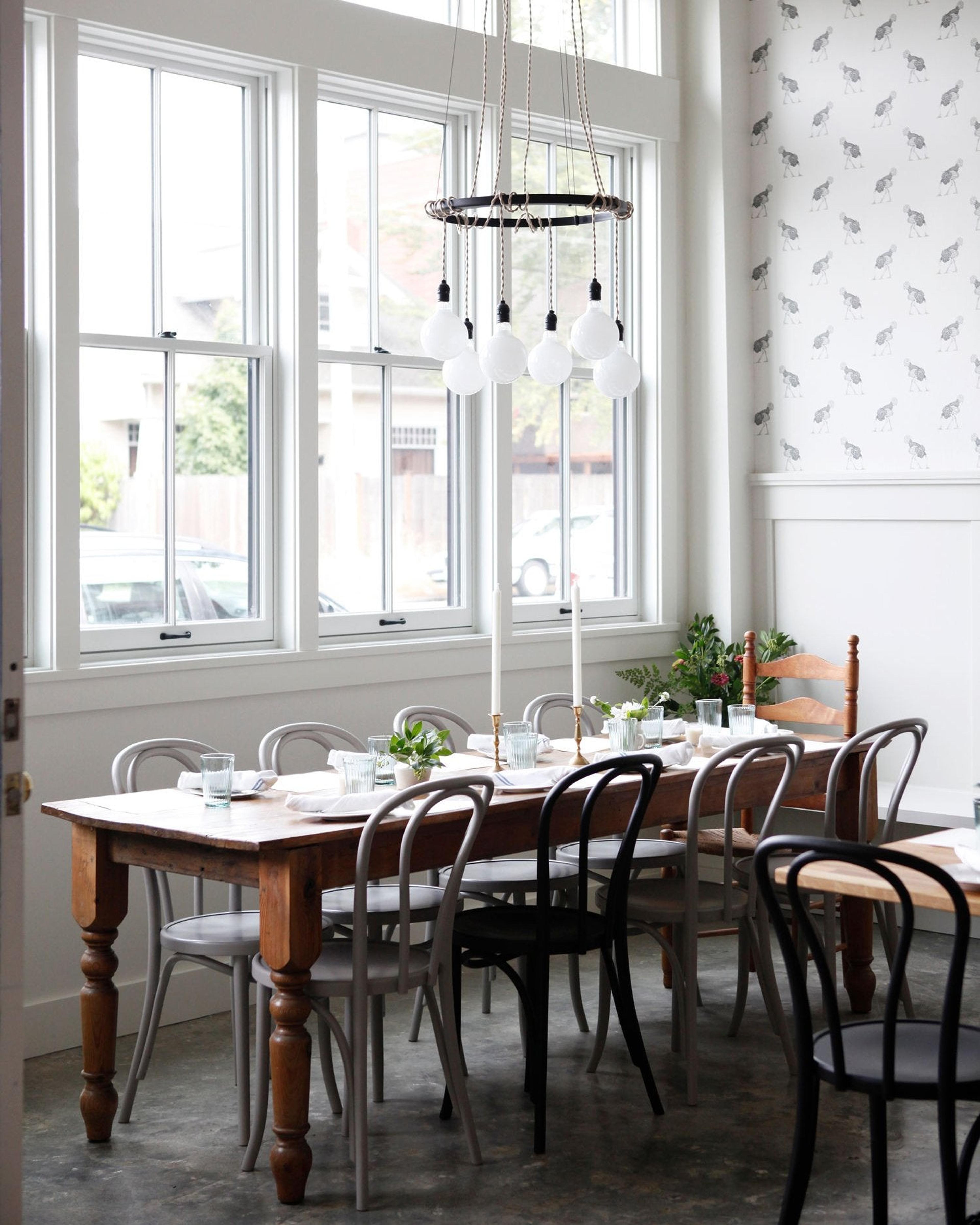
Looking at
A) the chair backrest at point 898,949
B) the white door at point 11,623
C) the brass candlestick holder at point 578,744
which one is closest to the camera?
the chair backrest at point 898,949

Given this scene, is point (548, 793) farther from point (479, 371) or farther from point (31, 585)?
point (31, 585)

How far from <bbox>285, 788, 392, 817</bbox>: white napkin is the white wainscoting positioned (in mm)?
2506

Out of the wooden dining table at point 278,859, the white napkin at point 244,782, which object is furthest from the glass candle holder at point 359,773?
the white napkin at point 244,782

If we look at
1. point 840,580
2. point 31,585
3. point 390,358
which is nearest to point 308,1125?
point 31,585

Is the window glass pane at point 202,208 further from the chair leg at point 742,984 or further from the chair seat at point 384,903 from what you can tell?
the chair leg at point 742,984

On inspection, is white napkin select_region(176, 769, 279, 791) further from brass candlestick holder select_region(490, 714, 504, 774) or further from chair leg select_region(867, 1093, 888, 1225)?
chair leg select_region(867, 1093, 888, 1225)

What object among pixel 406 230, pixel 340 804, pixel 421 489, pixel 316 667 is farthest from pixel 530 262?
pixel 340 804

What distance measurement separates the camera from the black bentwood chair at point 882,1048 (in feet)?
8.02

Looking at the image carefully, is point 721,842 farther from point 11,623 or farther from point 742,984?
point 11,623

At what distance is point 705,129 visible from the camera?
19.3 feet

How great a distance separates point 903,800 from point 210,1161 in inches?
115

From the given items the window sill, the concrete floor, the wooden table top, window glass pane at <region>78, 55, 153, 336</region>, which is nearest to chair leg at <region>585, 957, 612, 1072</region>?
the concrete floor

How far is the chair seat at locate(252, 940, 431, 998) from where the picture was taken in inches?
124

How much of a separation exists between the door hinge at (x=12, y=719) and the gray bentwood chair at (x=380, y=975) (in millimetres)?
816
